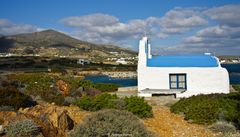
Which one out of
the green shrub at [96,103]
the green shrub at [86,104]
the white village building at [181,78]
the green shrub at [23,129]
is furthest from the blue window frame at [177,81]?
the green shrub at [23,129]

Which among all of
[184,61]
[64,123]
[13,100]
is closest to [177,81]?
[184,61]

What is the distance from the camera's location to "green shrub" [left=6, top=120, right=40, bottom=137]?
997 centimetres

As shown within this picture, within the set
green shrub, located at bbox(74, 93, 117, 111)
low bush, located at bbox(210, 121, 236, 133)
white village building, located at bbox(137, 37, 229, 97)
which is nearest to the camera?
low bush, located at bbox(210, 121, 236, 133)

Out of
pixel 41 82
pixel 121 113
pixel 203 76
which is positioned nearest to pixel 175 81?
pixel 203 76

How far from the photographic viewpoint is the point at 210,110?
1594 cm

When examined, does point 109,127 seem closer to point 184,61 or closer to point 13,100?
point 13,100

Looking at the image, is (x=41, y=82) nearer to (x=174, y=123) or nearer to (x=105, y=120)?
(x=174, y=123)

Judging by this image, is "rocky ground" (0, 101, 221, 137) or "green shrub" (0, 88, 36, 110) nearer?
"rocky ground" (0, 101, 221, 137)

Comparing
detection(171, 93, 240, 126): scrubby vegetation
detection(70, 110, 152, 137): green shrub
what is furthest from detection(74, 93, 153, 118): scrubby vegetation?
detection(70, 110, 152, 137): green shrub

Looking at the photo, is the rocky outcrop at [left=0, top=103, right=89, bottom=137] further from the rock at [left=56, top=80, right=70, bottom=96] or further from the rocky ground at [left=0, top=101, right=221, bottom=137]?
the rock at [left=56, top=80, right=70, bottom=96]

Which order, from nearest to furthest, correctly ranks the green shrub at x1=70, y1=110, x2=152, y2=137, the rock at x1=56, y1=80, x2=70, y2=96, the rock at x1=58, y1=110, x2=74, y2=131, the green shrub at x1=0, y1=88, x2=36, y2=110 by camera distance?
the green shrub at x1=70, y1=110, x2=152, y2=137
the rock at x1=58, y1=110, x2=74, y2=131
the green shrub at x1=0, y1=88, x2=36, y2=110
the rock at x1=56, y1=80, x2=70, y2=96

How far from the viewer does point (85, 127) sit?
30.1 ft

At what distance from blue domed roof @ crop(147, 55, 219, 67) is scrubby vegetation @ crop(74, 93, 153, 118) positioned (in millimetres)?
8275

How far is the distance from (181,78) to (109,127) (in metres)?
16.3
